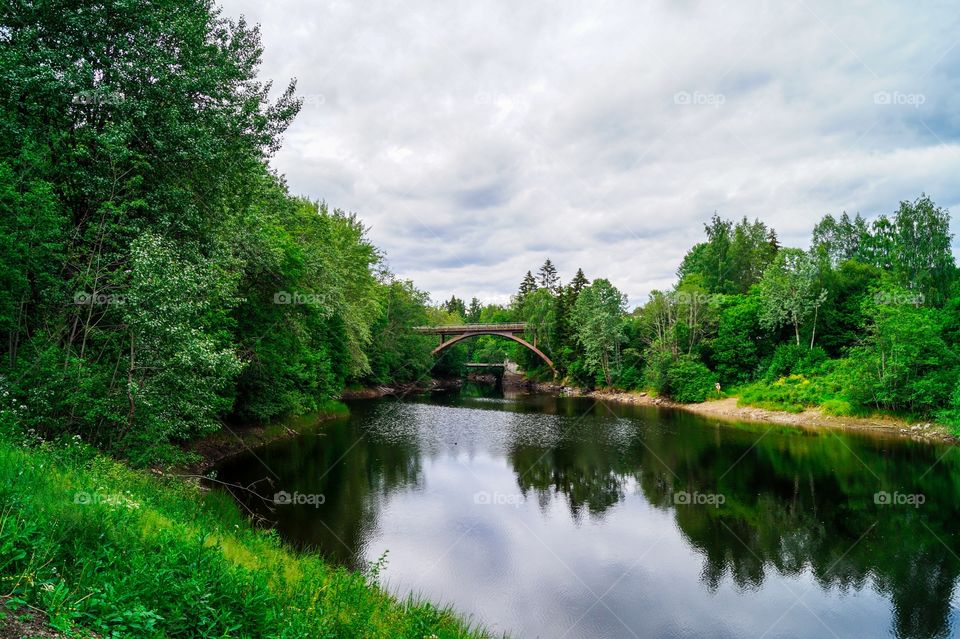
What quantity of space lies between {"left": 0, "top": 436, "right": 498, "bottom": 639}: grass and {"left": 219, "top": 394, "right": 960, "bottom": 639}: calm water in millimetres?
4425

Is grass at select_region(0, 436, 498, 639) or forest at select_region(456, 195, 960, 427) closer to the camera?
grass at select_region(0, 436, 498, 639)

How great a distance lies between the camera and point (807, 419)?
112 ft

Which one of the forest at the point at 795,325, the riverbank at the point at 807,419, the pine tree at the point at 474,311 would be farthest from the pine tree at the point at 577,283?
the pine tree at the point at 474,311

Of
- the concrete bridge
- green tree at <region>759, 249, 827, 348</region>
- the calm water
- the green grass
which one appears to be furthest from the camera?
the concrete bridge

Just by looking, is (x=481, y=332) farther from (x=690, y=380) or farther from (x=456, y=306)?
(x=456, y=306)

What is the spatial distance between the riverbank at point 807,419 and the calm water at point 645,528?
3.81 metres

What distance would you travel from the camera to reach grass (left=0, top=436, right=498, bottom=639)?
153 inches

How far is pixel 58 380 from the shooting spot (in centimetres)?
937

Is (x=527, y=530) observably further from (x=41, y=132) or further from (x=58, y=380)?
(x=41, y=132)

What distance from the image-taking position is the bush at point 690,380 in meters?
43.6

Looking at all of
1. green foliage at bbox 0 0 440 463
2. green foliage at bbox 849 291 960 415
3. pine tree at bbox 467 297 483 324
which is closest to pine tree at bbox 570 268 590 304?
green foliage at bbox 849 291 960 415

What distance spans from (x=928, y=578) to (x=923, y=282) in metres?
32.8

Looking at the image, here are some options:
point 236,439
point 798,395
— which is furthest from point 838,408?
point 236,439

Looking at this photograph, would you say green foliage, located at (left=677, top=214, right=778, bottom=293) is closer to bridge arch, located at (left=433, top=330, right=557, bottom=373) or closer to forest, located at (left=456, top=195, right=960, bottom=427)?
forest, located at (left=456, top=195, right=960, bottom=427)
